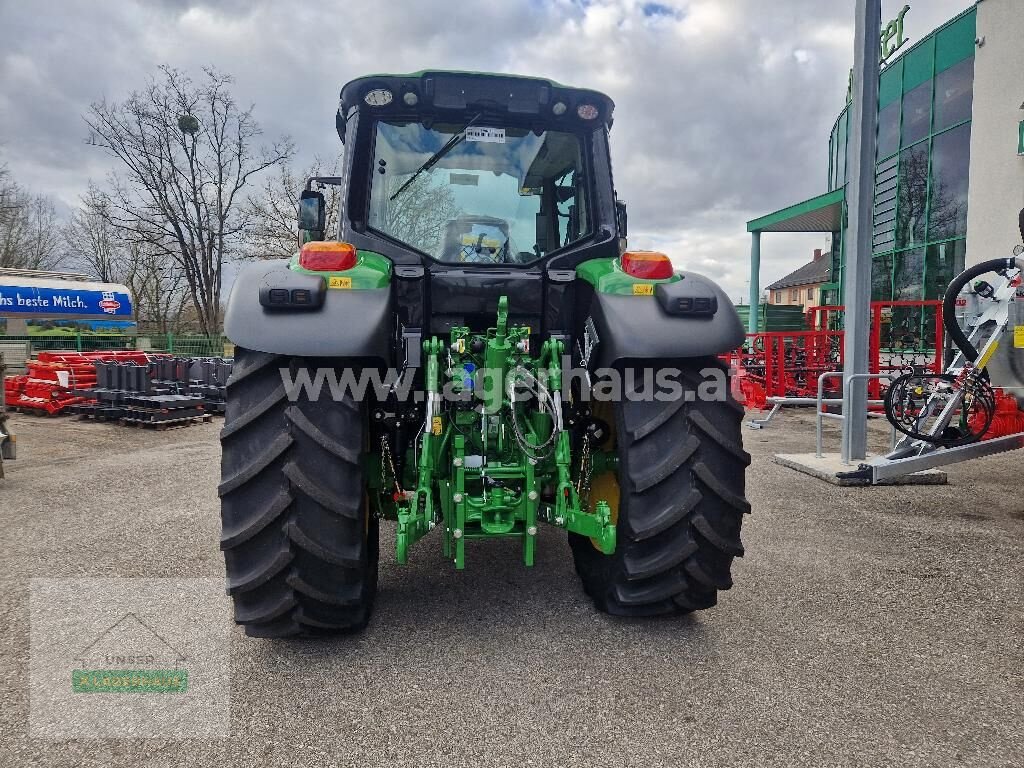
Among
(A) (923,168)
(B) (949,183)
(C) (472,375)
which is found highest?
(A) (923,168)

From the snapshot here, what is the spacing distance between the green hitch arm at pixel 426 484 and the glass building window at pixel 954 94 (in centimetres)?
1457

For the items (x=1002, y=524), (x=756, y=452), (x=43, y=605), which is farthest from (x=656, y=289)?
(x=756, y=452)

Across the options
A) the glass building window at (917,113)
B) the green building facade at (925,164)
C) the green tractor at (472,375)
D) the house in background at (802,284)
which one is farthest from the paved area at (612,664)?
Answer: the house in background at (802,284)

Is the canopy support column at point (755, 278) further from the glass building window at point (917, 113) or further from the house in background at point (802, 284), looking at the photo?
the house in background at point (802, 284)

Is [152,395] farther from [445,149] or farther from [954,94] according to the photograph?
[954,94]

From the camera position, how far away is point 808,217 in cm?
1783

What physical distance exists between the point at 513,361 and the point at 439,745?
1.47 meters

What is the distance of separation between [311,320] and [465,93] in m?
1.39

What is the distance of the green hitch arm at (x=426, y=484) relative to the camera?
8.61ft

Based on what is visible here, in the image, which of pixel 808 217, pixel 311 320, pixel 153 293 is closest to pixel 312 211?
pixel 311 320

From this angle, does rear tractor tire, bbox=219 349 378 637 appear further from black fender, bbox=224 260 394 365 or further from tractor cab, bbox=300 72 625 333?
tractor cab, bbox=300 72 625 333

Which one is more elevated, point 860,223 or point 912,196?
point 912,196

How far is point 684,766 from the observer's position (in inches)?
78.8

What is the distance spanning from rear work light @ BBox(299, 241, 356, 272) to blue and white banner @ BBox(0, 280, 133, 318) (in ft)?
89.6
